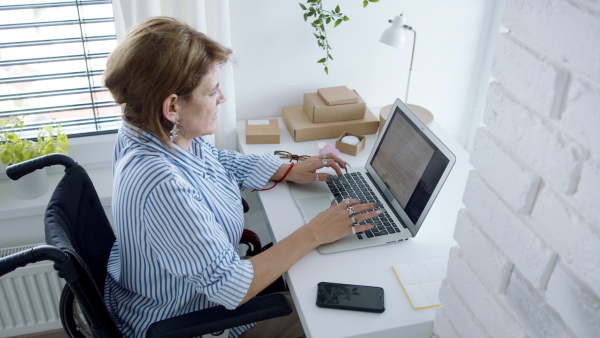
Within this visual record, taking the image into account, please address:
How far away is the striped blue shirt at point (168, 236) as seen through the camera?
122 centimetres

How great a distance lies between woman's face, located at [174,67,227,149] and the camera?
1.36 m

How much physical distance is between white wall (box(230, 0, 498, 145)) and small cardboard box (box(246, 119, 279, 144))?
0.17m

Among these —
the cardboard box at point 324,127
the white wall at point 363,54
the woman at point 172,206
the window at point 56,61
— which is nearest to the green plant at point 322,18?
the white wall at point 363,54

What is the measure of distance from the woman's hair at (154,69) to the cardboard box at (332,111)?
69cm

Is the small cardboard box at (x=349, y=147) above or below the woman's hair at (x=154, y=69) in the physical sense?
below

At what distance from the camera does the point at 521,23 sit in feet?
2.46

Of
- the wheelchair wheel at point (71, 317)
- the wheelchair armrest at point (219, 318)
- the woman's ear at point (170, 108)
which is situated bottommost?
the wheelchair wheel at point (71, 317)

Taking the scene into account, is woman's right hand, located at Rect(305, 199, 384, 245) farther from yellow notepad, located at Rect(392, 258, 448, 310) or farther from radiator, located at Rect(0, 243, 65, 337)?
radiator, located at Rect(0, 243, 65, 337)

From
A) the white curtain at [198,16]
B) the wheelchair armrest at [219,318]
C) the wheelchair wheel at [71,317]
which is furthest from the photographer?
the white curtain at [198,16]

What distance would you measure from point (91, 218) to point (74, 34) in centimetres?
92

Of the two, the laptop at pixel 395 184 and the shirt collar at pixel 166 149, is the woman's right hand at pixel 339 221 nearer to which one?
the laptop at pixel 395 184

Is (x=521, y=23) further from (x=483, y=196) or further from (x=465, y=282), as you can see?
(x=465, y=282)

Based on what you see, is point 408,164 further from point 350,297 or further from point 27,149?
point 27,149

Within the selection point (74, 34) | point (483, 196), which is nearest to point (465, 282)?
point (483, 196)
